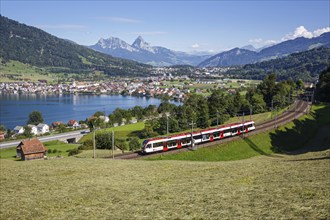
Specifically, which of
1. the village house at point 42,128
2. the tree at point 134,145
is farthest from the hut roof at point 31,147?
the village house at point 42,128

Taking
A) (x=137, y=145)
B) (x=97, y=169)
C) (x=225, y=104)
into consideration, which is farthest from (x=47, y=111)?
(x=97, y=169)

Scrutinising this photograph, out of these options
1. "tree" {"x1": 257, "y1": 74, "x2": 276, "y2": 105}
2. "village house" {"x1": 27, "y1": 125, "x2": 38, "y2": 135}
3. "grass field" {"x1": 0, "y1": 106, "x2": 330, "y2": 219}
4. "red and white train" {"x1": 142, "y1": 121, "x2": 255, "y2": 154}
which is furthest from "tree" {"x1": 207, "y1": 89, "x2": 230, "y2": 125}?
"village house" {"x1": 27, "y1": 125, "x2": 38, "y2": 135}

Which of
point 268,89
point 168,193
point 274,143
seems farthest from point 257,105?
point 168,193

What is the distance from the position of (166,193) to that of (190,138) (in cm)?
3249

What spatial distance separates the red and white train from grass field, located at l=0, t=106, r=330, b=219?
1669 cm

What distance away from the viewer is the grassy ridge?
47.6 m

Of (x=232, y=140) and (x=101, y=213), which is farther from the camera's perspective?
(x=232, y=140)

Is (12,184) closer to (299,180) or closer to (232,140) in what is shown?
(299,180)

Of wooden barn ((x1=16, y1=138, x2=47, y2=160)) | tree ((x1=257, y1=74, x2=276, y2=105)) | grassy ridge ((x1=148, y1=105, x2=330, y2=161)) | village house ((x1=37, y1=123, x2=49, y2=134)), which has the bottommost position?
village house ((x1=37, y1=123, x2=49, y2=134))

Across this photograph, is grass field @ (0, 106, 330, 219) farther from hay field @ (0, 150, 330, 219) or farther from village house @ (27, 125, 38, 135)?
village house @ (27, 125, 38, 135)

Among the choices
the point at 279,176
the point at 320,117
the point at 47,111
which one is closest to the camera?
the point at 279,176

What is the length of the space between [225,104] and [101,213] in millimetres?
81226

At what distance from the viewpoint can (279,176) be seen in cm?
2214

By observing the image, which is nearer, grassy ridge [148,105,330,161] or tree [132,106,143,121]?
Answer: grassy ridge [148,105,330,161]
